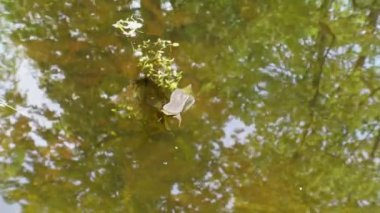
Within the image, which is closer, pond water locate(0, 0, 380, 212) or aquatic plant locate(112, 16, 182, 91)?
pond water locate(0, 0, 380, 212)

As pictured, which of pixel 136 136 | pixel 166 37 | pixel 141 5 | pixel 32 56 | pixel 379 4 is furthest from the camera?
pixel 379 4

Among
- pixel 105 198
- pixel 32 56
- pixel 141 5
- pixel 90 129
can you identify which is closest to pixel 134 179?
pixel 105 198

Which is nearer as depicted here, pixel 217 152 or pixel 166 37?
pixel 217 152

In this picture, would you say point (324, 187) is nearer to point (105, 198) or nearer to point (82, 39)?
point (105, 198)

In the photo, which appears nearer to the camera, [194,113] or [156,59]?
[194,113]

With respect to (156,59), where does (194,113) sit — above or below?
below

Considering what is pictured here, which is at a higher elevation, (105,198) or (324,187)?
(324,187)

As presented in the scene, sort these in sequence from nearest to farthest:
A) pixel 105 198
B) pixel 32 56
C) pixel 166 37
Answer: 1. pixel 105 198
2. pixel 32 56
3. pixel 166 37

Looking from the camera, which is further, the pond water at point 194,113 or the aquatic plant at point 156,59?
the aquatic plant at point 156,59
